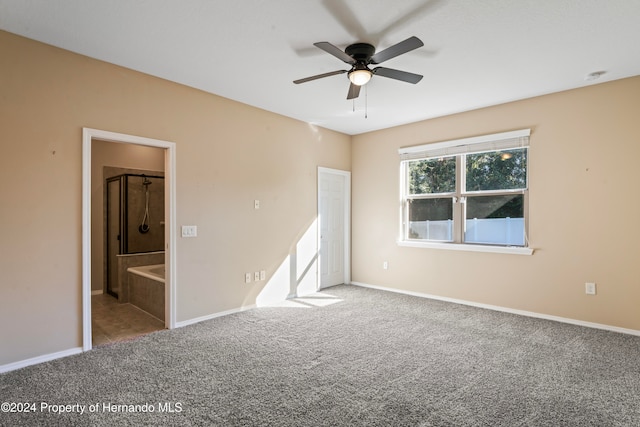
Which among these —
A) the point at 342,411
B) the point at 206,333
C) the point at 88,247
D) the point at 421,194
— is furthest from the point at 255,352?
the point at 421,194

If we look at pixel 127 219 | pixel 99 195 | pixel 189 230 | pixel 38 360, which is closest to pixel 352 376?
pixel 189 230

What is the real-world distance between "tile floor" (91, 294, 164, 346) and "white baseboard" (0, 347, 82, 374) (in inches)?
8.9

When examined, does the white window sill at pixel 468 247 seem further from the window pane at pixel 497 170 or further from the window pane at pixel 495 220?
the window pane at pixel 497 170

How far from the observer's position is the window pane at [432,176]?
4.98m

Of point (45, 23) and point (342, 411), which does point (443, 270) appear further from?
point (45, 23)

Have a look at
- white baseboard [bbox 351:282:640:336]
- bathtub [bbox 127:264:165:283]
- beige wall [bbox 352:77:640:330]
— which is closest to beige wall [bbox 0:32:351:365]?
bathtub [bbox 127:264:165:283]

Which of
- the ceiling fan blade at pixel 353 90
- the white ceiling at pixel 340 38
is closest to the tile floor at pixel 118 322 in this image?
the white ceiling at pixel 340 38

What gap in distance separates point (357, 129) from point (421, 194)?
1571mm

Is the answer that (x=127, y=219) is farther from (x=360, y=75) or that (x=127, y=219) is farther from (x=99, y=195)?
(x=360, y=75)

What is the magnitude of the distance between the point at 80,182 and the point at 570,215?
5.26 m

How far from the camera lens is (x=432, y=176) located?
5.18m

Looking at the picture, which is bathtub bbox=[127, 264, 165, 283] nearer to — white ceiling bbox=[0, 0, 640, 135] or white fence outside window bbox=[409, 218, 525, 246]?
white ceiling bbox=[0, 0, 640, 135]

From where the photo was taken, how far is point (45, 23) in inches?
101

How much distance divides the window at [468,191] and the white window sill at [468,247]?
3.5 inches
